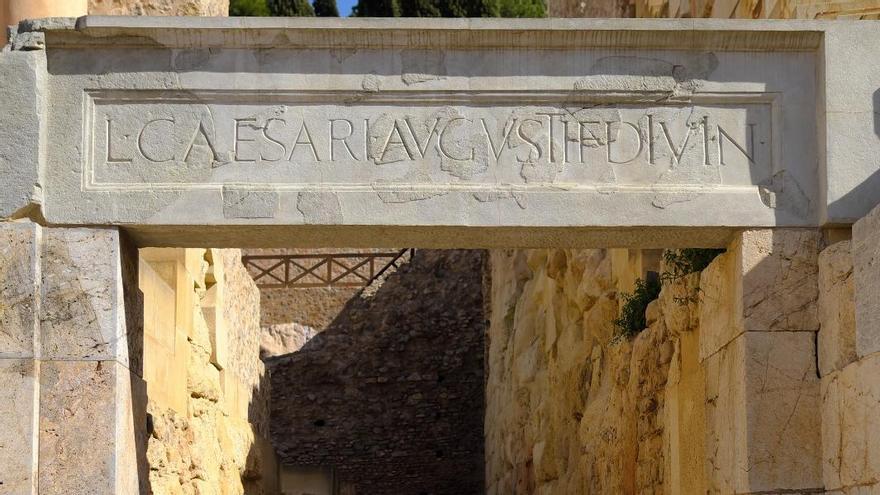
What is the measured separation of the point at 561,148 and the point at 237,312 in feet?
22.7

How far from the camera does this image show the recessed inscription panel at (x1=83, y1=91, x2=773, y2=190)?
661cm

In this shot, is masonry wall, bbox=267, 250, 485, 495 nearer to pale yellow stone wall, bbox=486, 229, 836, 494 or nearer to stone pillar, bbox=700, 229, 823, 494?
pale yellow stone wall, bbox=486, 229, 836, 494

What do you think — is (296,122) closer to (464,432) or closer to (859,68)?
(859,68)

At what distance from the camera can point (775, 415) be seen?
652cm

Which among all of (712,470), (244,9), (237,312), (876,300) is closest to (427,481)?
(237,312)

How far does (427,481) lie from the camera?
23.0m

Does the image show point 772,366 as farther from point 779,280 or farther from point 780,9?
point 780,9

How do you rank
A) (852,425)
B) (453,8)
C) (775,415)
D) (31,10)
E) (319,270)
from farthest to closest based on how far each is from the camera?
(319,270) < (453,8) < (31,10) < (775,415) < (852,425)

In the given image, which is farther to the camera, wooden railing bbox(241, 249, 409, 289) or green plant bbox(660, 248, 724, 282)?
wooden railing bbox(241, 249, 409, 289)

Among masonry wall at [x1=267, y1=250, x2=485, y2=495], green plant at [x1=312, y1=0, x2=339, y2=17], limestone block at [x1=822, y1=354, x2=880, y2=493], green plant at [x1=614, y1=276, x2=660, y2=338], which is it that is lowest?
masonry wall at [x1=267, y1=250, x2=485, y2=495]

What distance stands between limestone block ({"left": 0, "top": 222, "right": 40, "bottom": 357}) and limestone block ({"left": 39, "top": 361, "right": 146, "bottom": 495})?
0.16 metres

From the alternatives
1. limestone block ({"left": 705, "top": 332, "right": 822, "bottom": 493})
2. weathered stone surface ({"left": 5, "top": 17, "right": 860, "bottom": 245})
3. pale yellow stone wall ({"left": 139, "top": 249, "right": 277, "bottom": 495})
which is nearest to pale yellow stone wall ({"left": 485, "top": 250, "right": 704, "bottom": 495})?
limestone block ({"left": 705, "top": 332, "right": 822, "bottom": 493})

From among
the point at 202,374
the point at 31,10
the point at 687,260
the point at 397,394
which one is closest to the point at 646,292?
the point at 687,260

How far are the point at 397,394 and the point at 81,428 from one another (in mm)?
17773
